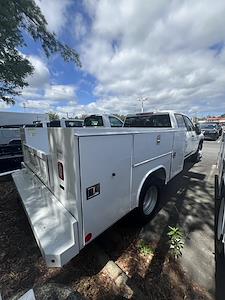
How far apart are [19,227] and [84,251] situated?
1408mm

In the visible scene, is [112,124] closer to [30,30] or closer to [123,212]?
[30,30]

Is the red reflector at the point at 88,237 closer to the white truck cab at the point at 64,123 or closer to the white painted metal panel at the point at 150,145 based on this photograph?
the white painted metal panel at the point at 150,145

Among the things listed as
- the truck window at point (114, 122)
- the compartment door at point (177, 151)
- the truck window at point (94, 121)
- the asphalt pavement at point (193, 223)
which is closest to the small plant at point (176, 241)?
the asphalt pavement at point (193, 223)

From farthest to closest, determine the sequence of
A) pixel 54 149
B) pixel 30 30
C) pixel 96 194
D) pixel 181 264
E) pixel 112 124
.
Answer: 1. pixel 112 124
2. pixel 30 30
3. pixel 181 264
4. pixel 54 149
5. pixel 96 194

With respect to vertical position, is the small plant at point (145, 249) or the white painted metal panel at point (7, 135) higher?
the white painted metal panel at point (7, 135)

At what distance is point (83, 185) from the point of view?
181cm

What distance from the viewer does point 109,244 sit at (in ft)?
9.30

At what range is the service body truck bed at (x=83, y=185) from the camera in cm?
177

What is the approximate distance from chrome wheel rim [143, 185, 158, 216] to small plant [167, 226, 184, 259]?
1.69 feet

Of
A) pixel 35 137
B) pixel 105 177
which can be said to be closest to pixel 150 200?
pixel 105 177

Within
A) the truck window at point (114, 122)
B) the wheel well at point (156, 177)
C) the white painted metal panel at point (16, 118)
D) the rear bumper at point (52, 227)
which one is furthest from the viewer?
the white painted metal panel at point (16, 118)

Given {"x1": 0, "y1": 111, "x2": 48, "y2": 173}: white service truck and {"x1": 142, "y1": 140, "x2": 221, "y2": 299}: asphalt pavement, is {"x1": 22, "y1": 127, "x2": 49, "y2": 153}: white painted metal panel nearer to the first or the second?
{"x1": 142, "y1": 140, "x2": 221, "y2": 299}: asphalt pavement

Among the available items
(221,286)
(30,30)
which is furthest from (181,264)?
(30,30)

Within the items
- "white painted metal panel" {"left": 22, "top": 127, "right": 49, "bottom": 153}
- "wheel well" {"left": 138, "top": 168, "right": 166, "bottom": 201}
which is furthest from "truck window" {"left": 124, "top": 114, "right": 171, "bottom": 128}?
"white painted metal panel" {"left": 22, "top": 127, "right": 49, "bottom": 153}
